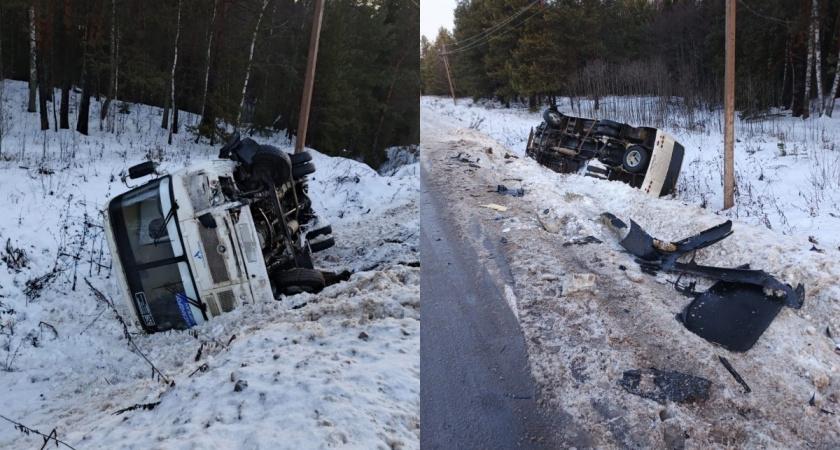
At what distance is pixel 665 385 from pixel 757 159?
6887mm

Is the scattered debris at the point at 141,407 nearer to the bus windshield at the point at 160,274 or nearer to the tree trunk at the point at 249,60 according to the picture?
the bus windshield at the point at 160,274

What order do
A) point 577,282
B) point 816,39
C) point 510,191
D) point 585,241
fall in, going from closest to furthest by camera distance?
point 577,282
point 585,241
point 510,191
point 816,39

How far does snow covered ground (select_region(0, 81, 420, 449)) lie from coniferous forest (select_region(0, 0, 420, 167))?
353 mm

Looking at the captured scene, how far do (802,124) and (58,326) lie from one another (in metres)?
11.6

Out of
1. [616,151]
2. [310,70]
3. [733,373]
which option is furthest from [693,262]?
[310,70]

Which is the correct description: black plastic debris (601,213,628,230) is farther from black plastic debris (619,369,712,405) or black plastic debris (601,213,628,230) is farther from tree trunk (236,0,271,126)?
tree trunk (236,0,271,126)

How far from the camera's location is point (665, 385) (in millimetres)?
2043

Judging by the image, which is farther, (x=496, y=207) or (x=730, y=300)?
(x=496, y=207)

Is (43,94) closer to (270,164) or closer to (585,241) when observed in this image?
(270,164)

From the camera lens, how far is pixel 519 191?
6.13 meters

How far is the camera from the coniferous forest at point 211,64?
20.7 ft

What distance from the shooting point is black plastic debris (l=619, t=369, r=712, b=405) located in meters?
1.97

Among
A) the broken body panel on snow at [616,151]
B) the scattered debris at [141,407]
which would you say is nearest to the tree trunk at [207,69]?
the broken body panel on snow at [616,151]

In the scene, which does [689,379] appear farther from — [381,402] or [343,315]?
[343,315]
